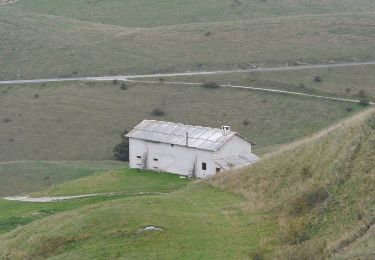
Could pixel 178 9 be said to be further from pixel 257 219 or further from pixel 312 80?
pixel 257 219

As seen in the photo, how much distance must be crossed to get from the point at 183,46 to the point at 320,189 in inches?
2682

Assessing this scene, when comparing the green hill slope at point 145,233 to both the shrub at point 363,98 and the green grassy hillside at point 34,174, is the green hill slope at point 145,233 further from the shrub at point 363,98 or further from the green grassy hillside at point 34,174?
the shrub at point 363,98

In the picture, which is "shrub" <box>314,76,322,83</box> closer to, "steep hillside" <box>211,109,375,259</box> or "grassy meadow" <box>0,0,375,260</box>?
"grassy meadow" <box>0,0,375,260</box>

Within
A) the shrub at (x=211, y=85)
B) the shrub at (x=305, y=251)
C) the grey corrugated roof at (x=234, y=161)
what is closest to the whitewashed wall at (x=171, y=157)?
the grey corrugated roof at (x=234, y=161)

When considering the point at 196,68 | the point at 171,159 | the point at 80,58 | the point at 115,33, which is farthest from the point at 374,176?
the point at 115,33

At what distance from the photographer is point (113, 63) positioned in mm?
87062

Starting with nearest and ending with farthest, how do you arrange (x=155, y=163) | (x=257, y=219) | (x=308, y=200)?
(x=308, y=200) < (x=257, y=219) < (x=155, y=163)

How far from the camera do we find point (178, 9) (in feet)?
425

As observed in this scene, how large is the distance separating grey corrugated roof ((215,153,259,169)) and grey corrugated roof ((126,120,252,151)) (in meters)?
0.65

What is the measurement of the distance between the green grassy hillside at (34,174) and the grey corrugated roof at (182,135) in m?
6.70

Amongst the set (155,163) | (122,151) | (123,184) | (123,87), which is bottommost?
(122,151)

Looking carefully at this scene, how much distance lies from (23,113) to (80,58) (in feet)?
69.9

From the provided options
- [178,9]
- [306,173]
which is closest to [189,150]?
[306,173]

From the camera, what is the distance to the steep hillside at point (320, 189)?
70.7 feet
